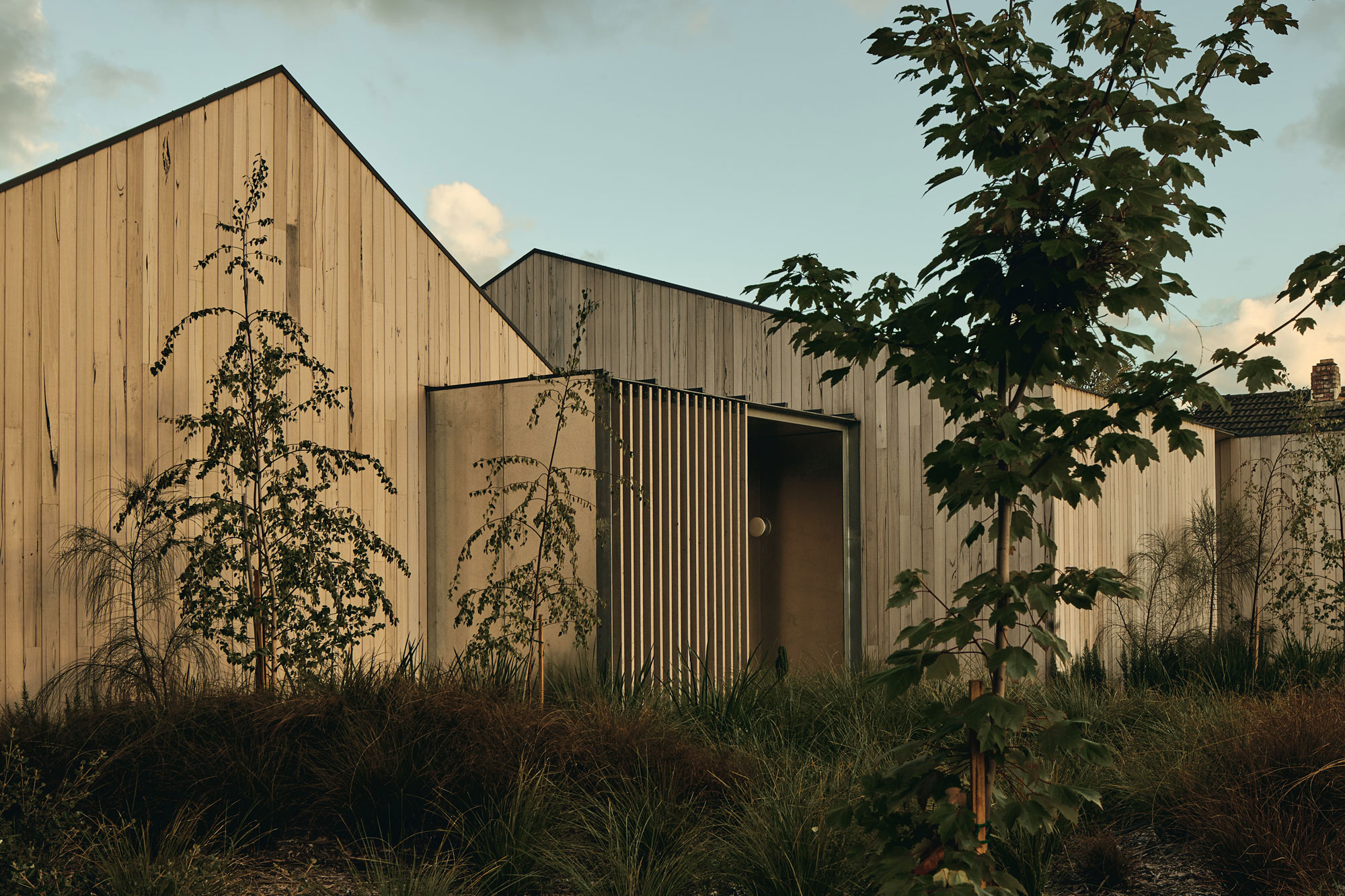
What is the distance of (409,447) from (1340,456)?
7613 millimetres

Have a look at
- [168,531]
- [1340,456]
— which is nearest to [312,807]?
[168,531]

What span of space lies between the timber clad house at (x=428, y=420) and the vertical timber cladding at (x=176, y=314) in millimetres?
13

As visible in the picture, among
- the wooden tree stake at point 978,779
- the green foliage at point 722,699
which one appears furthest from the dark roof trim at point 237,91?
the wooden tree stake at point 978,779

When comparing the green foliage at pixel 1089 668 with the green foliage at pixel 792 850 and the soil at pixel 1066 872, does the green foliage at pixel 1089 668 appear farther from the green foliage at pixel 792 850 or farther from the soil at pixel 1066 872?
the green foliage at pixel 792 850

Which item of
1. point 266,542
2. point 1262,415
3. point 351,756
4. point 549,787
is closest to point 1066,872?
point 549,787

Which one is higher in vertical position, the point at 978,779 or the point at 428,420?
the point at 428,420

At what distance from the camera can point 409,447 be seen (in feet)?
23.2

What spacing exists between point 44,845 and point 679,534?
4.50m

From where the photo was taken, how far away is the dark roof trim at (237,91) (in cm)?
523

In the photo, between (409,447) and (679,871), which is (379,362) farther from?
(679,871)

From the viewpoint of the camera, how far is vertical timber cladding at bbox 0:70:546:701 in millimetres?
5105

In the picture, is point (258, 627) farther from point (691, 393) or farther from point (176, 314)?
point (691, 393)

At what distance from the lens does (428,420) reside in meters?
7.27

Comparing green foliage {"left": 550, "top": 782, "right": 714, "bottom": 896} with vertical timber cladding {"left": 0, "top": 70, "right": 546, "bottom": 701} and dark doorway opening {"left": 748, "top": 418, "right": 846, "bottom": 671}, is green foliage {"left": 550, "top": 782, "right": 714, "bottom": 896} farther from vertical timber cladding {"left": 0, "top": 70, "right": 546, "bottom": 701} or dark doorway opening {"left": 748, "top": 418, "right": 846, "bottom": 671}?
dark doorway opening {"left": 748, "top": 418, "right": 846, "bottom": 671}
